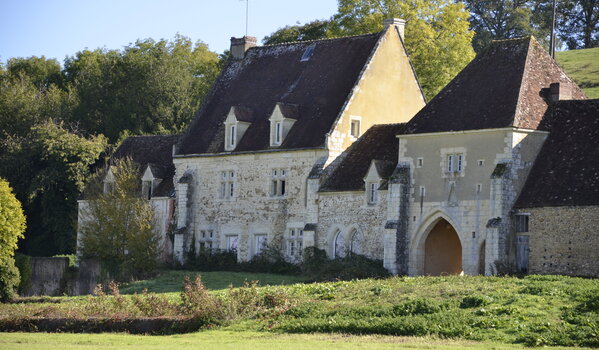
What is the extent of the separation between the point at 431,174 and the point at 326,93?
28.1ft

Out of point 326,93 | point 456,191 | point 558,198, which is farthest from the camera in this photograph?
point 326,93

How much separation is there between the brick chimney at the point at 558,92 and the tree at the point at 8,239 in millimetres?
21085

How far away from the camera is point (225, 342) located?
29.0 meters

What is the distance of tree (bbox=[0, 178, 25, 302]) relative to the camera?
47188 mm

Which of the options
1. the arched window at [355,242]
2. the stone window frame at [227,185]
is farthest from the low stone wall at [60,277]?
the arched window at [355,242]

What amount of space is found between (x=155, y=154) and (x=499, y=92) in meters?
21.9

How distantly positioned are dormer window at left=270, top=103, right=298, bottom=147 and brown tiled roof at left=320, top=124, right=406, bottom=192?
3250mm

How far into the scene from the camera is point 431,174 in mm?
44938

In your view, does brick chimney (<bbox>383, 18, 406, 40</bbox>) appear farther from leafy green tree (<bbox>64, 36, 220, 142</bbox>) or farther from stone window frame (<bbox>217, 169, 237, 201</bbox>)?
leafy green tree (<bbox>64, 36, 220, 142</bbox>)

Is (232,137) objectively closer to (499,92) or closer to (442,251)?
(442,251)

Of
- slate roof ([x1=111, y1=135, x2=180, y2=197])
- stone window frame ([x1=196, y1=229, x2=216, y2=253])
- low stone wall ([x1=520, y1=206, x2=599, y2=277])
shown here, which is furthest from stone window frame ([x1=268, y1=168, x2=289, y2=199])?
low stone wall ([x1=520, y1=206, x2=599, y2=277])

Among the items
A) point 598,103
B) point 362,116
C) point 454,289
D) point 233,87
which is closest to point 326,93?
point 362,116

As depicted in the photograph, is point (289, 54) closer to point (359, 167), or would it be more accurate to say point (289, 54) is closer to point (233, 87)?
point (233, 87)

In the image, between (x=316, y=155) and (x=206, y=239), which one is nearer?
(x=316, y=155)
